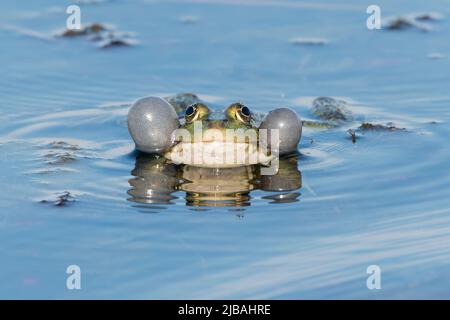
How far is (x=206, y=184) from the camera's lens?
9.48 meters

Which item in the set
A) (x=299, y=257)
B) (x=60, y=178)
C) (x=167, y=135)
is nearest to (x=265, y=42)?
(x=167, y=135)

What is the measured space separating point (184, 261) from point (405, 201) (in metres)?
2.25

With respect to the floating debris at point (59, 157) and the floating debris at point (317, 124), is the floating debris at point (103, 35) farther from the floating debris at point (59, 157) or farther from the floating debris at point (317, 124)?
the floating debris at point (59, 157)

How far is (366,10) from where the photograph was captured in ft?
48.3

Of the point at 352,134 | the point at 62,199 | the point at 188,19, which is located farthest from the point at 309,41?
the point at 62,199

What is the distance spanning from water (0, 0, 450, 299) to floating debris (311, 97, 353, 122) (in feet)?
0.41

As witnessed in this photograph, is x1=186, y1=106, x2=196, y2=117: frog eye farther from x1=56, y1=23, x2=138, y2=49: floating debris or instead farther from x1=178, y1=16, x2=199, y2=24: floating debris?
x1=178, y1=16, x2=199, y2=24: floating debris

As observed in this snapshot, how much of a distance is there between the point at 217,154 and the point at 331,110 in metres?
2.46

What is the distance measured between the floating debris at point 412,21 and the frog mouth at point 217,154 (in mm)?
5106

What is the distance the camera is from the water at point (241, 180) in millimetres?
7488

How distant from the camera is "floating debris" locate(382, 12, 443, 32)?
1434 cm

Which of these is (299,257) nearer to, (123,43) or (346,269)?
(346,269)

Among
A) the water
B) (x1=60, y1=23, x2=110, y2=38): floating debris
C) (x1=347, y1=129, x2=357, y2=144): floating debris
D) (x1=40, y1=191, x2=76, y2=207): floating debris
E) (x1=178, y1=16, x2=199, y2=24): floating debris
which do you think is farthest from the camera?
(x1=178, y1=16, x2=199, y2=24): floating debris

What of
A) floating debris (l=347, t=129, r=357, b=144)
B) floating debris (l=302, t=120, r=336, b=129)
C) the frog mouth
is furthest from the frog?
floating debris (l=302, t=120, r=336, b=129)
